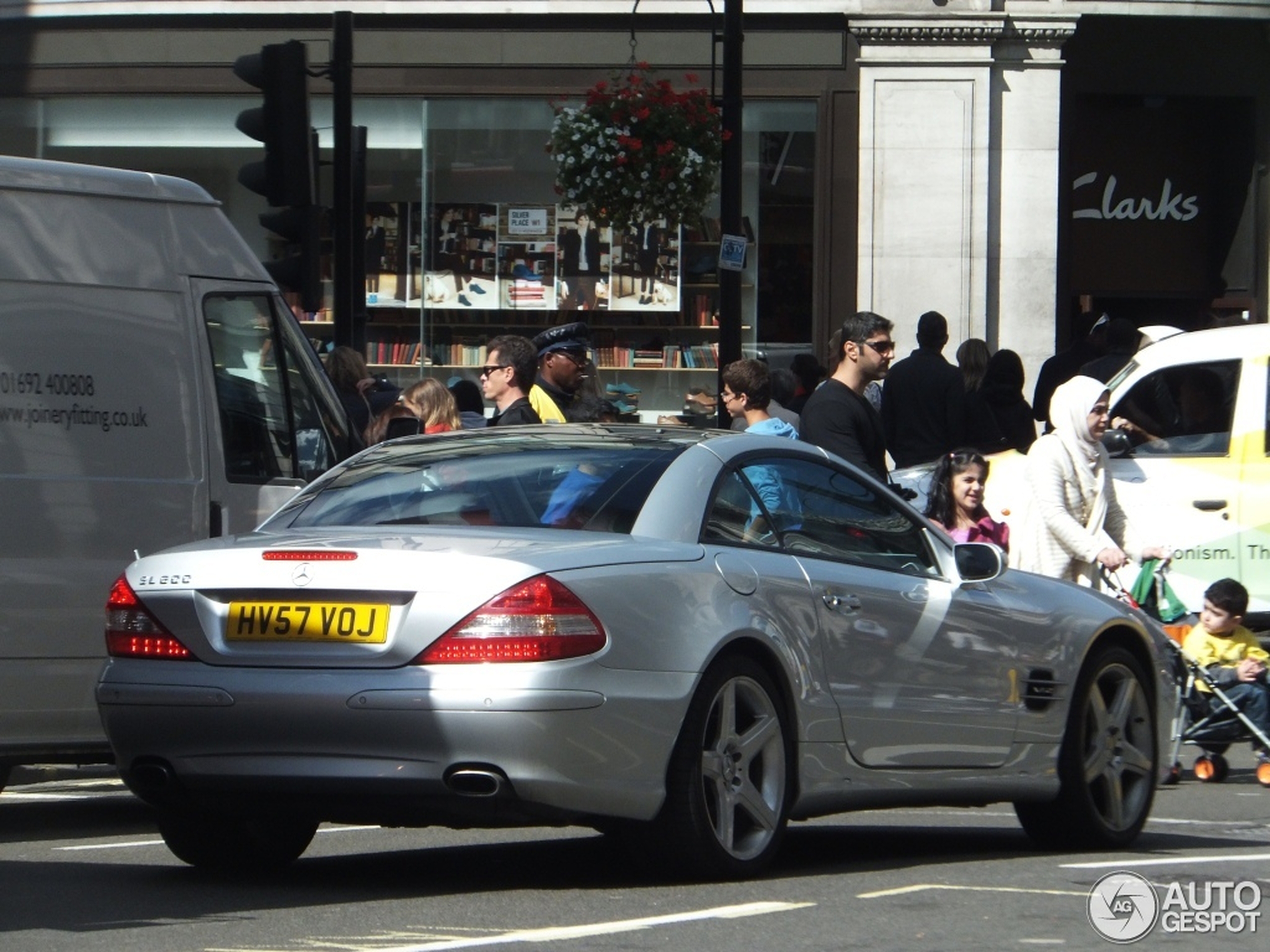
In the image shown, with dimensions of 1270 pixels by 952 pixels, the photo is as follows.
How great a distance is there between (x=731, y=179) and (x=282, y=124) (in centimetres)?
469

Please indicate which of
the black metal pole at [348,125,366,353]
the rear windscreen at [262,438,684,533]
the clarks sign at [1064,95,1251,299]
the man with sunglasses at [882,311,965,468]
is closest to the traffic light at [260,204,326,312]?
the black metal pole at [348,125,366,353]

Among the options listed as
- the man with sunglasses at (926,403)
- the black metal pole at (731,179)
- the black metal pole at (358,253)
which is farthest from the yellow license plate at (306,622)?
the black metal pole at (731,179)

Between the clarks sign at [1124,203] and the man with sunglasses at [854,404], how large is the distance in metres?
13.5

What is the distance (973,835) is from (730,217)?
7.68 metres

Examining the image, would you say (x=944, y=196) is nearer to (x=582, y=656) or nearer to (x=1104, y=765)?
(x=1104, y=765)

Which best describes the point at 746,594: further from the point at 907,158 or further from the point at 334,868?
the point at 907,158

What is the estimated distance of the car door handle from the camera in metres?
7.22

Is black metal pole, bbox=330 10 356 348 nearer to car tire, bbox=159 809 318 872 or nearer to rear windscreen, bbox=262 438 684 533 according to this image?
rear windscreen, bbox=262 438 684 533

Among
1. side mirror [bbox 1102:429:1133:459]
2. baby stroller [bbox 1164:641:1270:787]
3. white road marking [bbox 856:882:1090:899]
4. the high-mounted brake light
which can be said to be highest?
the high-mounted brake light

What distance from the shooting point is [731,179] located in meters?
15.9

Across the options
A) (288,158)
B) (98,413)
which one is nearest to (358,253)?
(288,158)

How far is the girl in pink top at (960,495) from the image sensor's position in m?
11.0

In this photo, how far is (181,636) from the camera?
21.9 feet

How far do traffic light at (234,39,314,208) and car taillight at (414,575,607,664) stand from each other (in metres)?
6.09
